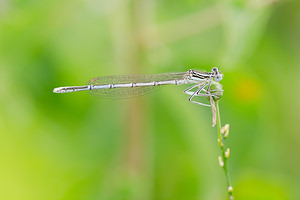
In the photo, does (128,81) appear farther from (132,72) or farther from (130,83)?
(132,72)

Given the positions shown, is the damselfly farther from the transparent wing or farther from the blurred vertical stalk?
the blurred vertical stalk

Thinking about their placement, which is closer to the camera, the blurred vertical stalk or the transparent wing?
the transparent wing

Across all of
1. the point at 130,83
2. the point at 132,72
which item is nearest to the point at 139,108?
the point at 132,72

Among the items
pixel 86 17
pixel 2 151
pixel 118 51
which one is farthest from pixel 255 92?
pixel 2 151

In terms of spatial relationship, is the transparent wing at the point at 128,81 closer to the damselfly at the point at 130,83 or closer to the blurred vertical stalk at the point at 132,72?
the damselfly at the point at 130,83

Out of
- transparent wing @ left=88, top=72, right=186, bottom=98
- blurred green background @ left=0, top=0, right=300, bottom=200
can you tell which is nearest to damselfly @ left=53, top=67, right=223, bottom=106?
transparent wing @ left=88, top=72, right=186, bottom=98

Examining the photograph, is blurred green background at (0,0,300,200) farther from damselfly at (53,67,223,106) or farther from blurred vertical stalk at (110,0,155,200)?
damselfly at (53,67,223,106)

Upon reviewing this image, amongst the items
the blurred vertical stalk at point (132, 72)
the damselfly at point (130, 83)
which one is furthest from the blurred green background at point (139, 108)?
the damselfly at point (130, 83)
